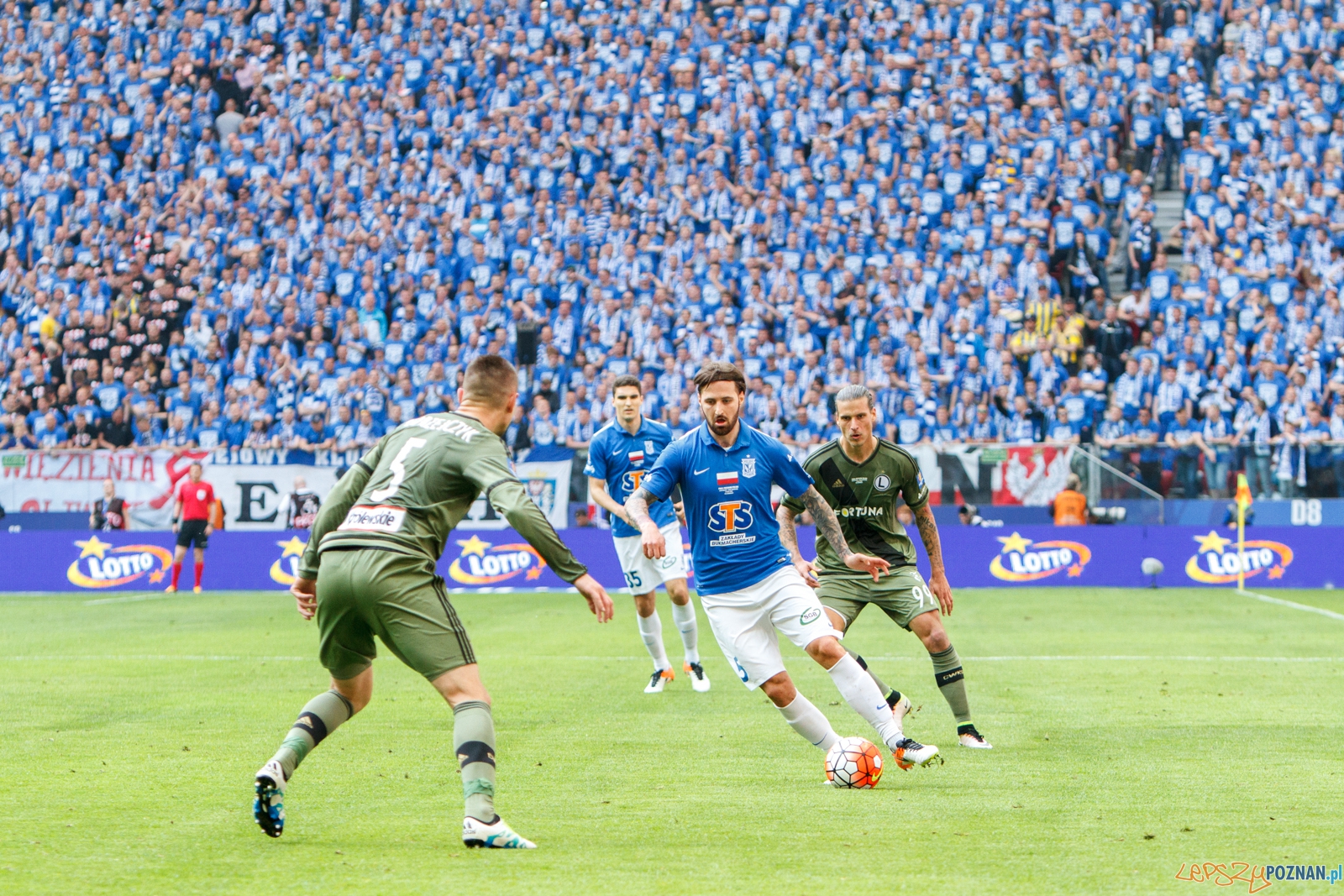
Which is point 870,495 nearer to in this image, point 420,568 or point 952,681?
point 952,681

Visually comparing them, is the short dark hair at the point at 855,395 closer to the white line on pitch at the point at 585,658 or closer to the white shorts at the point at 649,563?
the white shorts at the point at 649,563

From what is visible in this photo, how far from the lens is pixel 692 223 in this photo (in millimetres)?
30578

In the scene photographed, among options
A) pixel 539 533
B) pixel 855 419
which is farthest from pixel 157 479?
pixel 539 533

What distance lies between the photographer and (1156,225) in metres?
30.1

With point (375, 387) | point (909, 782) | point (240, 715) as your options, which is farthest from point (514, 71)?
point (909, 782)

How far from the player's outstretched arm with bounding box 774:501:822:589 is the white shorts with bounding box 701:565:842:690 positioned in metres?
0.34

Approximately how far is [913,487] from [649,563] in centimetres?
409

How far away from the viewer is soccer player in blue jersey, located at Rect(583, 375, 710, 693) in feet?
41.2

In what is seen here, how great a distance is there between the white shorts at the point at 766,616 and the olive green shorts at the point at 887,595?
1.48m

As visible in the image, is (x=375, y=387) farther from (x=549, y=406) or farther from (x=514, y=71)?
(x=514, y=71)

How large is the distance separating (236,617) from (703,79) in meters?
17.9

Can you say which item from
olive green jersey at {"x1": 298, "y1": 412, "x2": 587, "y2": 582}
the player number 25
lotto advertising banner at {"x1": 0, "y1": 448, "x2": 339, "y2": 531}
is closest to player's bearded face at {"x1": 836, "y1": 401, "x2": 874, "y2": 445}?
olive green jersey at {"x1": 298, "y1": 412, "x2": 587, "y2": 582}

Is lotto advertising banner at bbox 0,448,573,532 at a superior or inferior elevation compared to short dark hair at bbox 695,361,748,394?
inferior

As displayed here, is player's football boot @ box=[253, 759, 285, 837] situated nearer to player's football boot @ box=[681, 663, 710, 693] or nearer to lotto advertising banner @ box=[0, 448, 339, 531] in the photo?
player's football boot @ box=[681, 663, 710, 693]
